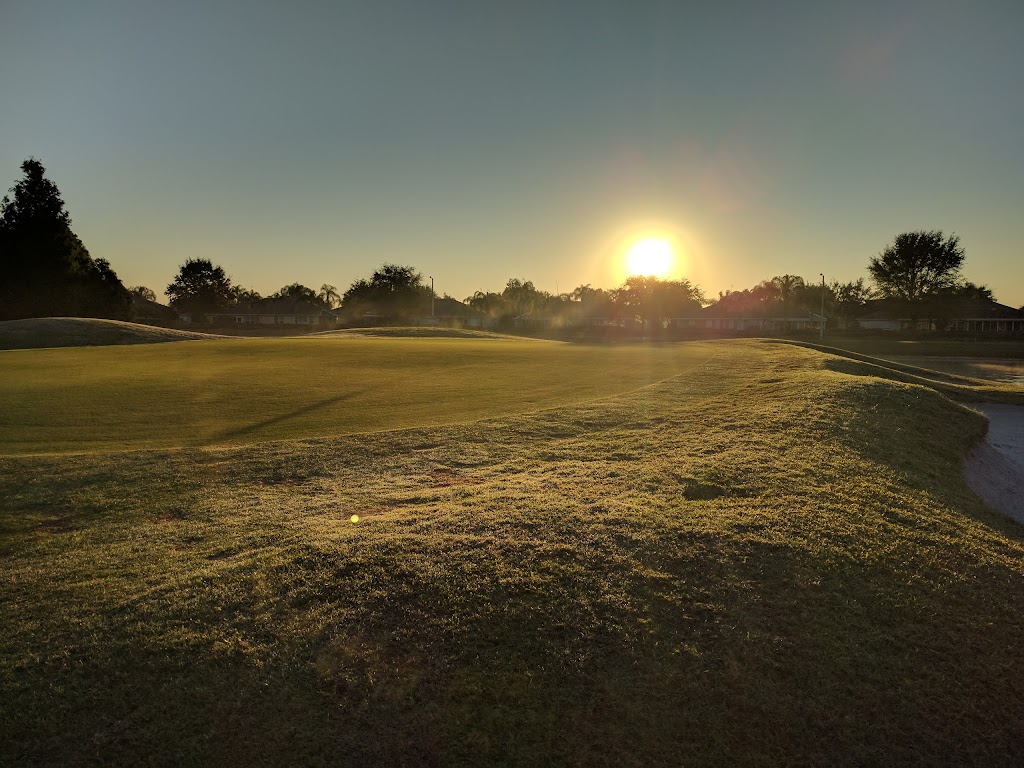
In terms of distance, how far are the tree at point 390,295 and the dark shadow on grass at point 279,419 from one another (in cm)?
9988

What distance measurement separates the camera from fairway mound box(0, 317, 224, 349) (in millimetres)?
40938

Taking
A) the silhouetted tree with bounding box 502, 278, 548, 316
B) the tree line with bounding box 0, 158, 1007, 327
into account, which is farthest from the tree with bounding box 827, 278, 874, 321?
the silhouetted tree with bounding box 502, 278, 548, 316

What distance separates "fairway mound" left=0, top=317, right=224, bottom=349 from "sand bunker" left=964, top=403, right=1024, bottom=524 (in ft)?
156

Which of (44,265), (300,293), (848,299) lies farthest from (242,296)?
(848,299)

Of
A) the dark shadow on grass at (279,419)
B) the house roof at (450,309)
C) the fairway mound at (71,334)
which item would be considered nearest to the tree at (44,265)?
the fairway mound at (71,334)

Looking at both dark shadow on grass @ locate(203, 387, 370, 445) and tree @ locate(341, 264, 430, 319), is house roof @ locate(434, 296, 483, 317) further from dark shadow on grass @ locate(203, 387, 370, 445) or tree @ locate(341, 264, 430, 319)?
dark shadow on grass @ locate(203, 387, 370, 445)

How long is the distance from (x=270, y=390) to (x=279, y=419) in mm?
3692

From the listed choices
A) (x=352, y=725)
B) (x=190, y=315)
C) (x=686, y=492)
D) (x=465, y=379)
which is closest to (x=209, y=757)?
(x=352, y=725)

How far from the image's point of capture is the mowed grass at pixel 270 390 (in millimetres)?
11242

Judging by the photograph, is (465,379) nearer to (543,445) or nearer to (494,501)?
(543,445)

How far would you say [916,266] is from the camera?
307ft

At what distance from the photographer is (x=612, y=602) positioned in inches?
198

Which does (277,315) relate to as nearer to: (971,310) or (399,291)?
(399,291)

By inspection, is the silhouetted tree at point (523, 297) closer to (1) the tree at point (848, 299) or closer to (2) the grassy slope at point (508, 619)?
(1) the tree at point (848, 299)
